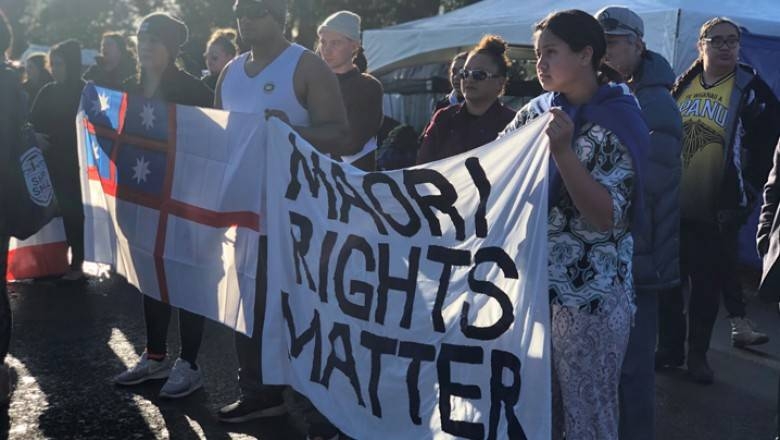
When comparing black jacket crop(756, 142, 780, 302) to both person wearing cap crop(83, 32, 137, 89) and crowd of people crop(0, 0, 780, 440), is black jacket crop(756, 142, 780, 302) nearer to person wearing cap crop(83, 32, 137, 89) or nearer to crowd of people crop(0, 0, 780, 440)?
crowd of people crop(0, 0, 780, 440)

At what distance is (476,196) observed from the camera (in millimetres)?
3248

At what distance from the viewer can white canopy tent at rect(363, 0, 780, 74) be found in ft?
27.9

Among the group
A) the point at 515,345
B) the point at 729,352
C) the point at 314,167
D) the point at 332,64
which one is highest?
the point at 332,64

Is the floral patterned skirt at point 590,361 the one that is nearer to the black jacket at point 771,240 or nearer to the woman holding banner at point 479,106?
the black jacket at point 771,240

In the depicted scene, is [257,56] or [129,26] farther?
[129,26]

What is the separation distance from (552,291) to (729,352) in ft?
11.5

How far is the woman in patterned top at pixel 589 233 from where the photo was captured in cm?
297

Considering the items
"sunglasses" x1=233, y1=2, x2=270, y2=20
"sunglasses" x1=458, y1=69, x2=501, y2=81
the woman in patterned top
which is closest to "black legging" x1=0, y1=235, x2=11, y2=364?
"sunglasses" x1=233, y1=2, x2=270, y2=20

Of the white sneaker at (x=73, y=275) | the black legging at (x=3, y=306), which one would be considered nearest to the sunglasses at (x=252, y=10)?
the black legging at (x=3, y=306)

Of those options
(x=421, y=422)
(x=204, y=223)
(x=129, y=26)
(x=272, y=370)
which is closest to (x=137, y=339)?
(x=204, y=223)

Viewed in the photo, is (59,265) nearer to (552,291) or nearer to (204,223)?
(204,223)

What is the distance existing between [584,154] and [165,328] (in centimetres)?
286

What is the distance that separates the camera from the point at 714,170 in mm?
5754

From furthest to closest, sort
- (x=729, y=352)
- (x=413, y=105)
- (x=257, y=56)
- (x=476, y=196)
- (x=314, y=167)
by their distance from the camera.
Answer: (x=413, y=105), (x=729, y=352), (x=257, y=56), (x=314, y=167), (x=476, y=196)
